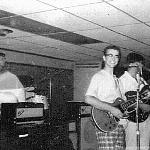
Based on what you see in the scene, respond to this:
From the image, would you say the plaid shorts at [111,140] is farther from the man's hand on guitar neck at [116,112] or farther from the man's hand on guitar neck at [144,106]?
the man's hand on guitar neck at [144,106]

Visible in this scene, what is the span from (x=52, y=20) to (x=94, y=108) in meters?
1.95

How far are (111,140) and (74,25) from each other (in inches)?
97.5

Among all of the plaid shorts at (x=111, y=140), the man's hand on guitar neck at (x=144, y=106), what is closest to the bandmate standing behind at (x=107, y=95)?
the plaid shorts at (x=111, y=140)

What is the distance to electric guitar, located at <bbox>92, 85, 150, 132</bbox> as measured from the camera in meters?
2.96

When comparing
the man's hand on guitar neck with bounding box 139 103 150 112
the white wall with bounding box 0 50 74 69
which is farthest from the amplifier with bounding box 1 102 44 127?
the white wall with bounding box 0 50 74 69

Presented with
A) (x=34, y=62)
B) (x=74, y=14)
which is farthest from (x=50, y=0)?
(x=34, y=62)

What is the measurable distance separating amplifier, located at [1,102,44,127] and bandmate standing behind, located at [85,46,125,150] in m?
0.73

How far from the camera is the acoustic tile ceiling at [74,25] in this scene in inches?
146

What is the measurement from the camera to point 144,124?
144 inches

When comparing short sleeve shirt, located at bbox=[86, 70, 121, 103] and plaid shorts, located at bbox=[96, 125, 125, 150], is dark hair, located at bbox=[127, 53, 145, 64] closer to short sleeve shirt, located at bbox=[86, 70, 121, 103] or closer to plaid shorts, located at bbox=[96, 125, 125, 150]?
short sleeve shirt, located at bbox=[86, 70, 121, 103]

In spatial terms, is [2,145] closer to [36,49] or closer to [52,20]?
[52,20]

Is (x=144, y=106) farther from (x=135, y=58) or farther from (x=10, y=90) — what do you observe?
(x=10, y=90)

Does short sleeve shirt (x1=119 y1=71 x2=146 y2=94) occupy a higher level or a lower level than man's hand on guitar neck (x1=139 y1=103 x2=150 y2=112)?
higher

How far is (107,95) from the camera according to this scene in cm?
303
